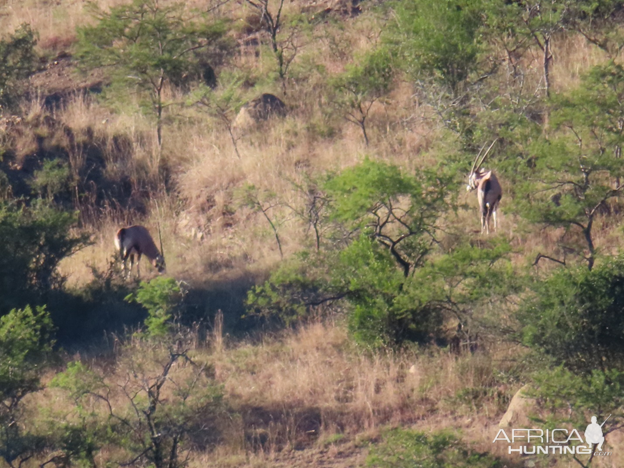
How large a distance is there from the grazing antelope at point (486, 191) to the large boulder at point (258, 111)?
16.1ft

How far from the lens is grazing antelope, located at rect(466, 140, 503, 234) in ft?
34.9

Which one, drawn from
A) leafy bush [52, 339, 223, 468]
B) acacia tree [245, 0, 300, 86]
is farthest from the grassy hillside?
acacia tree [245, 0, 300, 86]

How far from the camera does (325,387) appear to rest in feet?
27.0

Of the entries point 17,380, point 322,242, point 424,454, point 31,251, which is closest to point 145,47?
point 31,251

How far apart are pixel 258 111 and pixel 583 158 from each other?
7363 mm

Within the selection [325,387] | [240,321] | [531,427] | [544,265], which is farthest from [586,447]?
[240,321]

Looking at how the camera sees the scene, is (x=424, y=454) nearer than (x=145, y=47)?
Yes

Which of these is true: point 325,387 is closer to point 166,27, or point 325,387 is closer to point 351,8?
point 166,27

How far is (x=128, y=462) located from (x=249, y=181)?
7.10 m

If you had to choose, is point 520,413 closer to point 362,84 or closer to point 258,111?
point 362,84

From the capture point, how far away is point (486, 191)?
419 inches

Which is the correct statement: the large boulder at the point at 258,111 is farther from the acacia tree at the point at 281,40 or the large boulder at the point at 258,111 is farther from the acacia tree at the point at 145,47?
the acacia tree at the point at 145,47

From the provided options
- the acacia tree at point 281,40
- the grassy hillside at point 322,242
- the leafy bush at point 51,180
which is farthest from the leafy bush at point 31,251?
the acacia tree at point 281,40

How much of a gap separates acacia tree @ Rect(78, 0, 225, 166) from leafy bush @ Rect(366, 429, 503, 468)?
32.1 feet
